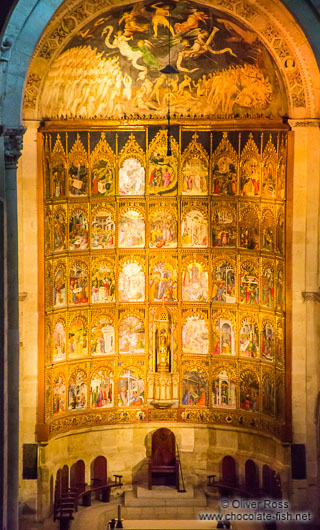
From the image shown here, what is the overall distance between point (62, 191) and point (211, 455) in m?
8.08

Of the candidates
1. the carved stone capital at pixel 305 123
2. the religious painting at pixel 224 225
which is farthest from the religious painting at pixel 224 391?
the carved stone capital at pixel 305 123

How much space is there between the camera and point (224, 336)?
134 ft

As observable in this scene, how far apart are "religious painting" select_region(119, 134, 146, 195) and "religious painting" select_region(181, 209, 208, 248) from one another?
1.38 m

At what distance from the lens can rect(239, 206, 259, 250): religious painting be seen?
131 ft

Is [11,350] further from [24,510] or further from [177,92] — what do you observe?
[177,92]

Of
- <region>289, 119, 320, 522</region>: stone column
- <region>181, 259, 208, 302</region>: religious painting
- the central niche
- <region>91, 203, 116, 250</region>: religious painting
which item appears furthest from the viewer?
<region>181, 259, 208, 302</region>: religious painting

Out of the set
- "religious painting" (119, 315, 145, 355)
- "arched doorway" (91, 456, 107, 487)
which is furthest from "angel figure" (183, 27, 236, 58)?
"arched doorway" (91, 456, 107, 487)

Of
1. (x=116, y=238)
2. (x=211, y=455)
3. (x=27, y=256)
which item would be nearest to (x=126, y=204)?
(x=116, y=238)

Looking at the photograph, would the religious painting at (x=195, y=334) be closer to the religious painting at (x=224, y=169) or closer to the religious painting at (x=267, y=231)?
the religious painting at (x=267, y=231)

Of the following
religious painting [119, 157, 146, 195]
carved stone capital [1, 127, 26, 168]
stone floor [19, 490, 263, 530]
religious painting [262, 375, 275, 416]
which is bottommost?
stone floor [19, 490, 263, 530]

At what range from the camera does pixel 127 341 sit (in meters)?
41.0

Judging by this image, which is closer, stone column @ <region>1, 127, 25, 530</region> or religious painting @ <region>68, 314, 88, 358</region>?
stone column @ <region>1, 127, 25, 530</region>

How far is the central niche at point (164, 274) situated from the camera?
39406mm

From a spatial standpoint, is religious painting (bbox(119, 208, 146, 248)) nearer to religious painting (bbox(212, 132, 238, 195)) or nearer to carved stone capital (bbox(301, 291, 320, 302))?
religious painting (bbox(212, 132, 238, 195))
